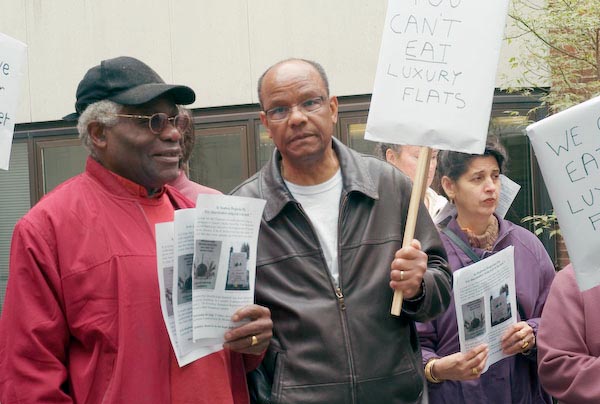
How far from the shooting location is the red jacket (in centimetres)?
325

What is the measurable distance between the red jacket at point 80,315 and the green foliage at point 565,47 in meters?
4.74

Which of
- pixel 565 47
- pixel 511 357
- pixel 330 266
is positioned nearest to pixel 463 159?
pixel 511 357

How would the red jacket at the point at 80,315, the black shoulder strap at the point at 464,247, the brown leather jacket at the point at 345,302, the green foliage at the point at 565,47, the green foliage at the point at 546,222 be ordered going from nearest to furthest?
the red jacket at the point at 80,315
the brown leather jacket at the point at 345,302
the black shoulder strap at the point at 464,247
the green foliage at the point at 565,47
the green foliage at the point at 546,222

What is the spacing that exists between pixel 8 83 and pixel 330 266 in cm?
190

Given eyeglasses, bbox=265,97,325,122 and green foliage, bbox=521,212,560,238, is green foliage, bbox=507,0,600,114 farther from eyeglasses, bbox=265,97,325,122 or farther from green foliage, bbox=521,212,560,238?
eyeglasses, bbox=265,97,325,122

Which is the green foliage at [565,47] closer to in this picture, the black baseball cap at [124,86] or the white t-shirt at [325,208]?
the white t-shirt at [325,208]

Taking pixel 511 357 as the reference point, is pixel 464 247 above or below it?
above

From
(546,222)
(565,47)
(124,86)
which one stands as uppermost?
(565,47)

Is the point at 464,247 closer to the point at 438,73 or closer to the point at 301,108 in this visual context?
the point at 438,73

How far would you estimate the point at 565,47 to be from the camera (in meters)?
7.81

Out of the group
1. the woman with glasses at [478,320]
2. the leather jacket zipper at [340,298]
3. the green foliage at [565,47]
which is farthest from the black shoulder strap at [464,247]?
the green foliage at [565,47]

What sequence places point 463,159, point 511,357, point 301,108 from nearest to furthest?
1. point 301,108
2. point 511,357
3. point 463,159

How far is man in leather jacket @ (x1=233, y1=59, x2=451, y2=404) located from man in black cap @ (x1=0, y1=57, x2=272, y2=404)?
20cm

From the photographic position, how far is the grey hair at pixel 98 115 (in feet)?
11.6
